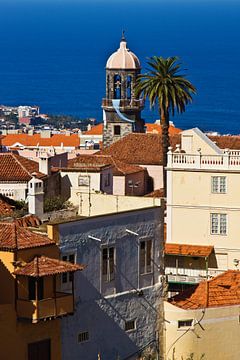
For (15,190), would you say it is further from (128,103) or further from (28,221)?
(128,103)

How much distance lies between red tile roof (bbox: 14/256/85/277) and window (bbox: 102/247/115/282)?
3.22m

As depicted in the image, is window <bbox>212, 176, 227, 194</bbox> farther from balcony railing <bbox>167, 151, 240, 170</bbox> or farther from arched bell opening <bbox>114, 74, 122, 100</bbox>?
arched bell opening <bbox>114, 74, 122, 100</bbox>

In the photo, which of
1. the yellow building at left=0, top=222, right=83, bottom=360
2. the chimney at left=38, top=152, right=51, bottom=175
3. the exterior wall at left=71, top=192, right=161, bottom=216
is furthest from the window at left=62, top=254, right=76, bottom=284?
the chimney at left=38, top=152, right=51, bottom=175

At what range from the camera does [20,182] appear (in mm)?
62531

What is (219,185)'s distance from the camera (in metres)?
62.4

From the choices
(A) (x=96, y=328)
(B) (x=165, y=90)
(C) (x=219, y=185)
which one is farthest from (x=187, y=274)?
(B) (x=165, y=90)

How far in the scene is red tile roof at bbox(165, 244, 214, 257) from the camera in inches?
2411

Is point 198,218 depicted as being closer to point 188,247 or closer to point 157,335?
point 188,247

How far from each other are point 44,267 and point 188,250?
20.2 meters

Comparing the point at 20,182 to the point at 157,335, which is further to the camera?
the point at 20,182

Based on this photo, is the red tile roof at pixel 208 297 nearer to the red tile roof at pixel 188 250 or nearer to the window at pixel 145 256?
the window at pixel 145 256

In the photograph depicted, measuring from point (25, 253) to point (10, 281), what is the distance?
2.68 ft

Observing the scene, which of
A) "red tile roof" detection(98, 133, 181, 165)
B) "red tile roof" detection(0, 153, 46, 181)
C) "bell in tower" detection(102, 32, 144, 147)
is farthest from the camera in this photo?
"bell in tower" detection(102, 32, 144, 147)

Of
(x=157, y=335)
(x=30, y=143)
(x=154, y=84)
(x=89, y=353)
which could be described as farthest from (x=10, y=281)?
(x=30, y=143)
